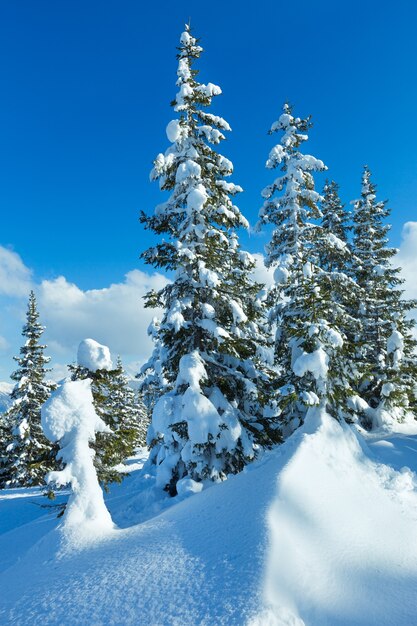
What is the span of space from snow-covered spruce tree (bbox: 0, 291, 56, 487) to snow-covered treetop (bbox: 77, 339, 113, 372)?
762 inches

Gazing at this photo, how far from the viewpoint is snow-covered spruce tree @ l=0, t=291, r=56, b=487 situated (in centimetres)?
2578

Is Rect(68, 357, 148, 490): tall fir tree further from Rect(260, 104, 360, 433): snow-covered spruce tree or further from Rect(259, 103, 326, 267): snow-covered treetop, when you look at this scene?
Rect(259, 103, 326, 267): snow-covered treetop

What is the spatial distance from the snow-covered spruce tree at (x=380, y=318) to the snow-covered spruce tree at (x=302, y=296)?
8.71 ft

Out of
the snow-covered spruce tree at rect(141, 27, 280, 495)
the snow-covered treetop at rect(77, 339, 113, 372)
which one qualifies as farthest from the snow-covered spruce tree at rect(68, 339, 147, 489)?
the snow-covered spruce tree at rect(141, 27, 280, 495)

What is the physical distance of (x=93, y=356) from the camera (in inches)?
370

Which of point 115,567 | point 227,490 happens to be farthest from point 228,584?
point 227,490

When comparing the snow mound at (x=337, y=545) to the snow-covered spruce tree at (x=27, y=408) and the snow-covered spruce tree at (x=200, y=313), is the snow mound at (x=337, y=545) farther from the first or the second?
the snow-covered spruce tree at (x=27, y=408)

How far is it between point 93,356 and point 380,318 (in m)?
16.0

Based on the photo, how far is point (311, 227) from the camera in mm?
15117

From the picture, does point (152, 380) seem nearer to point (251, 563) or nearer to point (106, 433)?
point (106, 433)

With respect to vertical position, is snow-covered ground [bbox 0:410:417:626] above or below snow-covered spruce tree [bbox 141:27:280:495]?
below

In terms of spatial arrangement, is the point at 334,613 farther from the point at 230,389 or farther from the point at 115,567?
the point at 230,389

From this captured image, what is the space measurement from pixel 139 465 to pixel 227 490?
81.3 ft

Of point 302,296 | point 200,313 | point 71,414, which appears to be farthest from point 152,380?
point 71,414
